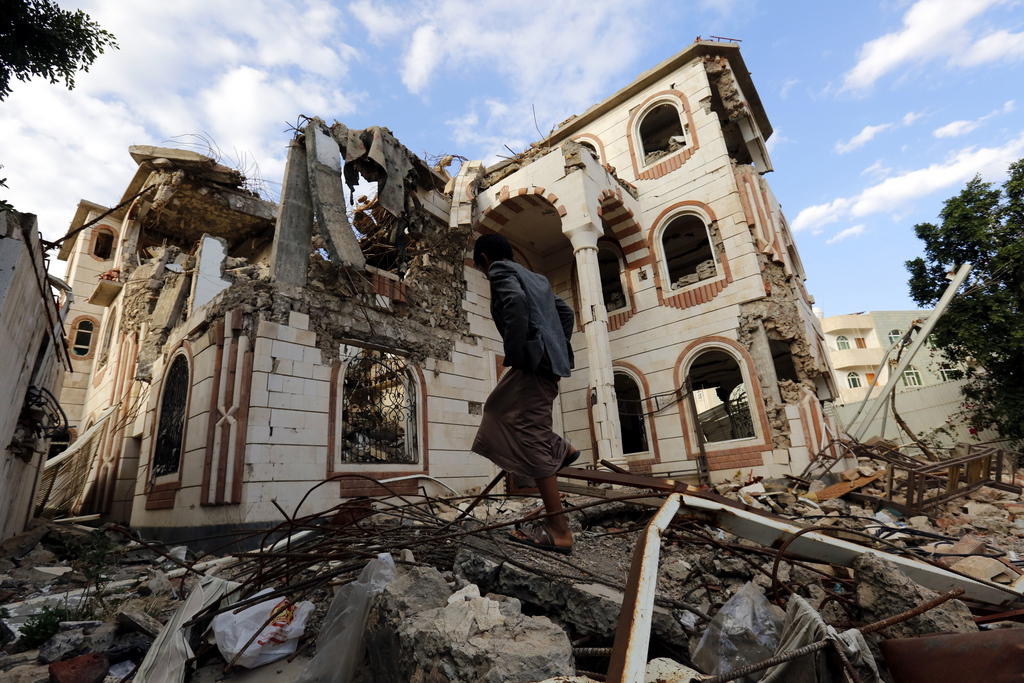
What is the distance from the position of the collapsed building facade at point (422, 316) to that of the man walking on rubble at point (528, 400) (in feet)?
15.7

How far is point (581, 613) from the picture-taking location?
81.1 inches

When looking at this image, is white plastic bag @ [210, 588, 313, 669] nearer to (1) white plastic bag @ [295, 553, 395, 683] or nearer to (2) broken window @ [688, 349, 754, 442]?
(1) white plastic bag @ [295, 553, 395, 683]

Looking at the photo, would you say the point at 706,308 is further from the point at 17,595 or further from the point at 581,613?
the point at 17,595

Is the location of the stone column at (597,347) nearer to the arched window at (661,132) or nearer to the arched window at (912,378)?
the arched window at (661,132)

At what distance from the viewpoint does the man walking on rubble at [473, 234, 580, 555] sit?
2816 millimetres

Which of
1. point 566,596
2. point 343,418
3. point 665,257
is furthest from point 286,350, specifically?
point 665,257

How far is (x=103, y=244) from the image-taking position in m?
18.4

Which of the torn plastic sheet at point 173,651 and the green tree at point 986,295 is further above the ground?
the green tree at point 986,295

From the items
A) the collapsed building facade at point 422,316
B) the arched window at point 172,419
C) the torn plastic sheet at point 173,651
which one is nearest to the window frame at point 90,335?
the collapsed building facade at point 422,316

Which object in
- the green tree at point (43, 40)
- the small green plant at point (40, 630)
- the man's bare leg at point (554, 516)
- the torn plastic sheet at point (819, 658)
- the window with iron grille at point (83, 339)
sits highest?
the window with iron grille at point (83, 339)

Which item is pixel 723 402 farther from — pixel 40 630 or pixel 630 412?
pixel 40 630

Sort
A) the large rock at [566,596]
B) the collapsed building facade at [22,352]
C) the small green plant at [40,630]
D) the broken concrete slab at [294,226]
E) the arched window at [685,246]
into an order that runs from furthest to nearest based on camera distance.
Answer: the arched window at [685,246]
the broken concrete slab at [294,226]
the collapsed building facade at [22,352]
the small green plant at [40,630]
the large rock at [566,596]

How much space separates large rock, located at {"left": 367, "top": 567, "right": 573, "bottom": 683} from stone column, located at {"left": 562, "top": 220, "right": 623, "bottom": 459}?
282 inches

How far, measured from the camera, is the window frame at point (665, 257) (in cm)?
1070
